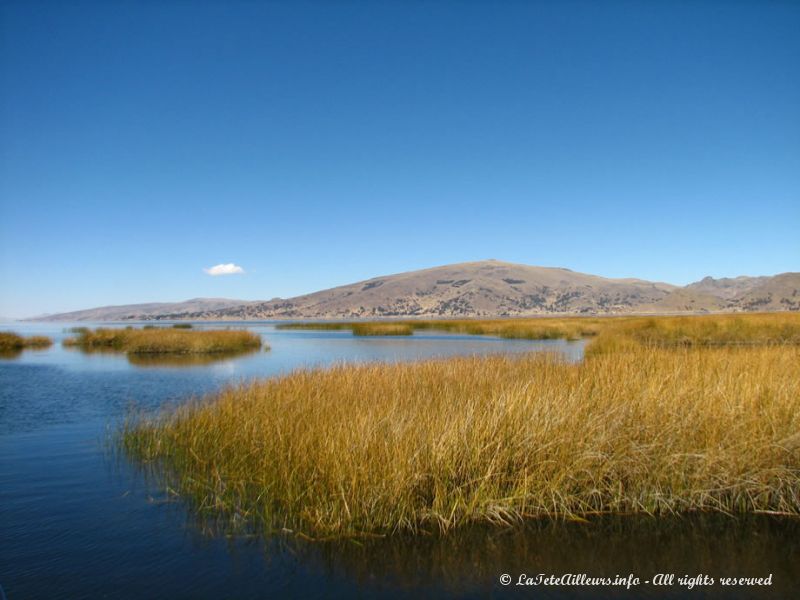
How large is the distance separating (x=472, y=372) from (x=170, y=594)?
903 cm

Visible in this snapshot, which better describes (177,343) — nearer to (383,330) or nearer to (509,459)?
(383,330)

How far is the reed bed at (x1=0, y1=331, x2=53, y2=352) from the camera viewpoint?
38.6 metres

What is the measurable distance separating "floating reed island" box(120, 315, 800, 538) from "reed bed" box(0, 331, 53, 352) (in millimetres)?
39177

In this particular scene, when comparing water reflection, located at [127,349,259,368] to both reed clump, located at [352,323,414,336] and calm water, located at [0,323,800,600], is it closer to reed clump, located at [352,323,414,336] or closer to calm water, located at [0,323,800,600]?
calm water, located at [0,323,800,600]

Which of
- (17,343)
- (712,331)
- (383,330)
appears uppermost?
(17,343)

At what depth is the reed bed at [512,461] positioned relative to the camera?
21.7 feet

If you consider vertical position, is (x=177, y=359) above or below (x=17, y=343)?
below

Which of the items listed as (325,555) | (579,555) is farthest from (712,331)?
(325,555)

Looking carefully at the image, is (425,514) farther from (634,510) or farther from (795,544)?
(795,544)

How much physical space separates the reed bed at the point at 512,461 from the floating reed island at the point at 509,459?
23 millimetres

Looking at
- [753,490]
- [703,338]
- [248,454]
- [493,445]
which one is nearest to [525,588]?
[493,445]

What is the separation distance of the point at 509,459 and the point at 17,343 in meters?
47.4

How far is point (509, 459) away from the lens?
23.1 feet

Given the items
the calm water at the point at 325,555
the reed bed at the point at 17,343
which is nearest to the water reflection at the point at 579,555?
the calm water at the point at 325,555
